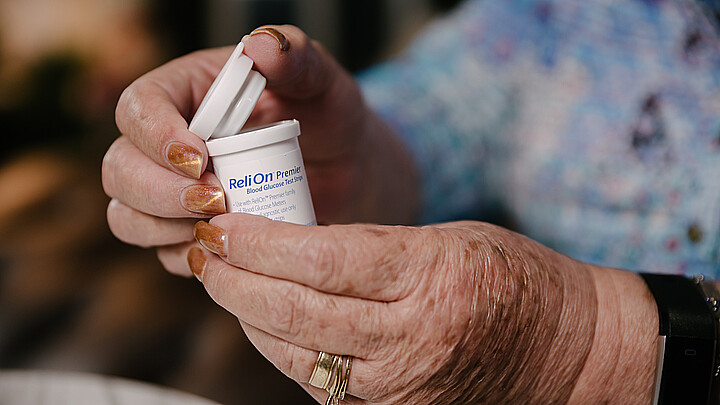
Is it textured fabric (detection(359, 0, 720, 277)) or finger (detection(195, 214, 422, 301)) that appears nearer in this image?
finger (detection(195, 214, 422, 301))

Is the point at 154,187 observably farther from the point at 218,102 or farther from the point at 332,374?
the point at 332,374

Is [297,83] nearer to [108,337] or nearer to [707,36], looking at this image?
[707,36]

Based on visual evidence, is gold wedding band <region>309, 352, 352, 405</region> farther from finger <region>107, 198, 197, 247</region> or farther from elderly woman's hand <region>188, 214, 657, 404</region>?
finger <region>107, 198, 197, 247</region>

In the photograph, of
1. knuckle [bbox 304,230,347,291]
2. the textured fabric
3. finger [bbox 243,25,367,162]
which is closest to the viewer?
knuckle [bbox 304,230,347,291]

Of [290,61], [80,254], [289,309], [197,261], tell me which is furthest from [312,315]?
[80,254]

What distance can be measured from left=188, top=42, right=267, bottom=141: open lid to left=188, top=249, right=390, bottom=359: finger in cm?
12

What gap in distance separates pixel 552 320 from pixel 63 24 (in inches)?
52.1

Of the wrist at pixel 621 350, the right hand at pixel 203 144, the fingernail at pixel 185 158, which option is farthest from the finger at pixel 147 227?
the wrist at pixel 621 350

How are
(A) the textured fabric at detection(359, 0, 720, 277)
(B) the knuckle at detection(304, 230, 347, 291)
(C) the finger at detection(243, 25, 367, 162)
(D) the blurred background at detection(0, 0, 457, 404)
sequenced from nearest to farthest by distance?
(B) the knuckle at detection(304, 230, 347, 291) → (C) the finger at detection(243, 25, 367, 162) → (A) the textured fabric at detection(359, 0, 720, 277) → (D) the blurred background at detection(0, 0, 457, 404)

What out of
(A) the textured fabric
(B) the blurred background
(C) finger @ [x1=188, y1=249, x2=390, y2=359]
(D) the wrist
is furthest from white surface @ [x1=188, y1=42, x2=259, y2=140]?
(B) the blurred background

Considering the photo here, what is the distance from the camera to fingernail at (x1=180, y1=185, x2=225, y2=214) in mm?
449

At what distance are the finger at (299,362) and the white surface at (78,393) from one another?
0.10 metres

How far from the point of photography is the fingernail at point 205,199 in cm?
45

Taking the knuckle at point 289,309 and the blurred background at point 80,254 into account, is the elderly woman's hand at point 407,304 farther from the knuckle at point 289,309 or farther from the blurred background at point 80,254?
the blurred background at point 80,254
